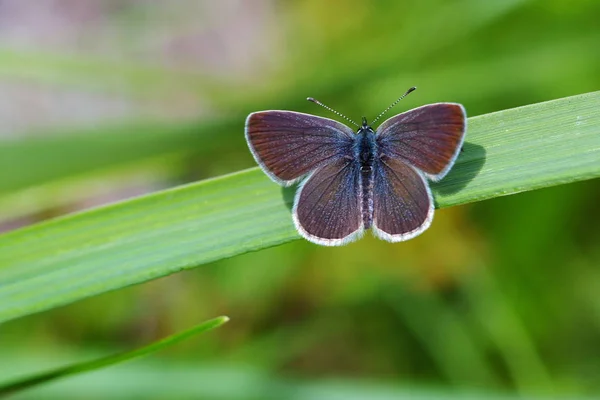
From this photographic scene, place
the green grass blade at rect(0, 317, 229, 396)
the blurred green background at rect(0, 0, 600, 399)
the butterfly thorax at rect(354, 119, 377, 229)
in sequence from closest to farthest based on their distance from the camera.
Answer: the green grass blade at rect(0, 317, 229, 396)
the butterfly thorax at rect(354, 119, 377, 229)
the blurred green background at rect(0, 0, 600, 399)

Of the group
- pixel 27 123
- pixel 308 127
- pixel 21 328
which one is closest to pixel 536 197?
pixel 308 127

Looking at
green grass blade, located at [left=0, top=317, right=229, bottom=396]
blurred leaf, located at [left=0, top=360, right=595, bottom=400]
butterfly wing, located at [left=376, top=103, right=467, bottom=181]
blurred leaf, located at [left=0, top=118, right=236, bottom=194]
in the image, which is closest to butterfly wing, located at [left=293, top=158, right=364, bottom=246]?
butterfly wing, located at [left=376, top=103, right=467, bottom=181]

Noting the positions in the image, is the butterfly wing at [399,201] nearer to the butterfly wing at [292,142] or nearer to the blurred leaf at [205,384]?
the butterfly wing at [292,142]

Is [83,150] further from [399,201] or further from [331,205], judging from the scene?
[399,201]

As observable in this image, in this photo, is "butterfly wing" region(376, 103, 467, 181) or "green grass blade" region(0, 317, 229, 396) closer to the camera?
"green grass blade" region(0, 317, 229, 396)

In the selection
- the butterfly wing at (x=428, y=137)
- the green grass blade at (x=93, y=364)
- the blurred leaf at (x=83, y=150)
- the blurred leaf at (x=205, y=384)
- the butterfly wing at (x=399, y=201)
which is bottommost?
the blurred leaf at (x=205, y=384)

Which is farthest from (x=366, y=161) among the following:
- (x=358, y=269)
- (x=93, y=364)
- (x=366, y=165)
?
(x=358, y=269)

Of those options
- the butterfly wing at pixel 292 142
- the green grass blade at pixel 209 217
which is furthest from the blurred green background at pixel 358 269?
the green grass blade at pixel 209 217

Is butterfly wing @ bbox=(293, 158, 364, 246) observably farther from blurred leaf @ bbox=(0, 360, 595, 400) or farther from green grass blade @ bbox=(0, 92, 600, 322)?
blurred leaf @ bbox=(0, 360, 595, 400)
